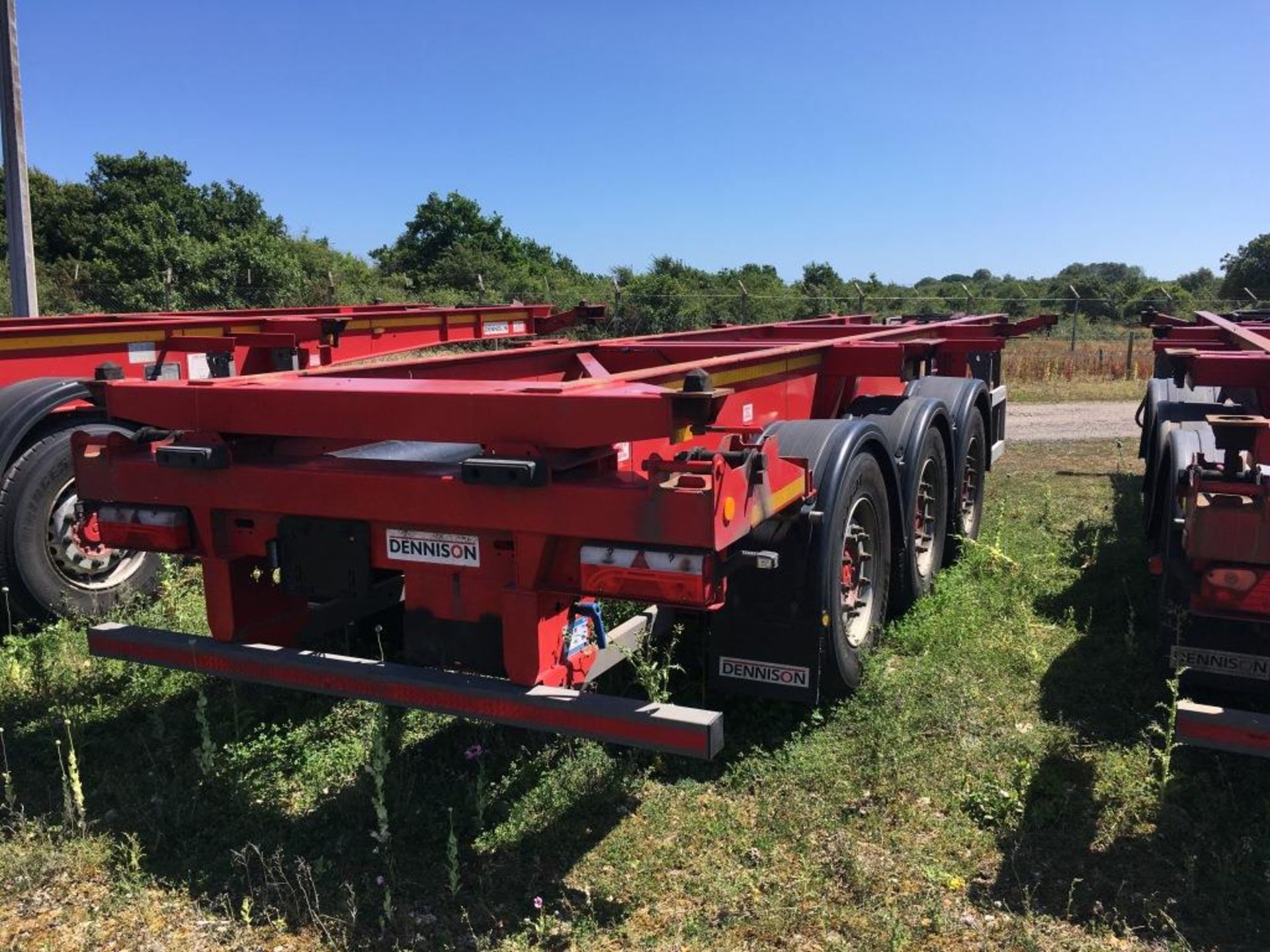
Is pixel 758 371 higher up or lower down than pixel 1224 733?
higher up

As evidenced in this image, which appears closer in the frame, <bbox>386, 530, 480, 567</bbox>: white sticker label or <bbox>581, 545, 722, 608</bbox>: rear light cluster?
<bbox>581, 545, 722, 608</bbox>: rear light cluster

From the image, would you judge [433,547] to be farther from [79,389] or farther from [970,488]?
[970,488]

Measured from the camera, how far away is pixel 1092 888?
10.1 feet

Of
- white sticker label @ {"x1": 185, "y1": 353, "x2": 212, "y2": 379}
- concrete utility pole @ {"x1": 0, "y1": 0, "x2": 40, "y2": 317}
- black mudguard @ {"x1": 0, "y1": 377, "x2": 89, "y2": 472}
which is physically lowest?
black mudguard @ {"x1": 0, "y1": 377, "x2": 89, "y2": 472}

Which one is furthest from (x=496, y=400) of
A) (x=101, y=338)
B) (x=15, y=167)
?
(x=15, y=167)

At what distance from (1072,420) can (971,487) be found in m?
9.19

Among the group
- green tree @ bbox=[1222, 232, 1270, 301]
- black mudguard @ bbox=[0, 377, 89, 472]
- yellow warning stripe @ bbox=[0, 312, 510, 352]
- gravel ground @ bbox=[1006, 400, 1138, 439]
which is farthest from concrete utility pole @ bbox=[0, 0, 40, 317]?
green tree @ bbox=[1222, 232, 1270, 301]

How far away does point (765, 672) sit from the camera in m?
3.73

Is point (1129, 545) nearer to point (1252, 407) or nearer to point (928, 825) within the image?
point (1252, 407)

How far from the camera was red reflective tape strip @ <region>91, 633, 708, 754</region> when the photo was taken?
2.82 m

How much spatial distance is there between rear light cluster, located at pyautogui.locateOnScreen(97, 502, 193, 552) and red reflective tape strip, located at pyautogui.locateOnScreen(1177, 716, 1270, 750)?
333 centimetres

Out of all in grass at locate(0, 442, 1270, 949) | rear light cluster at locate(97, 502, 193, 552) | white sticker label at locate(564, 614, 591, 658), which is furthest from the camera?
rear light cluster at locate(97, 502, 193, 552)

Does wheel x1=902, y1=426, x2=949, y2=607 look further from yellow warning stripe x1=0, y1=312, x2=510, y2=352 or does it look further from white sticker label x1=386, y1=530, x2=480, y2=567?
yellow warning stripe x1=0, y1=312, x2=510, y2=352

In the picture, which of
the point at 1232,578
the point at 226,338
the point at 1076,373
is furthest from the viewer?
the point at 1076,373
